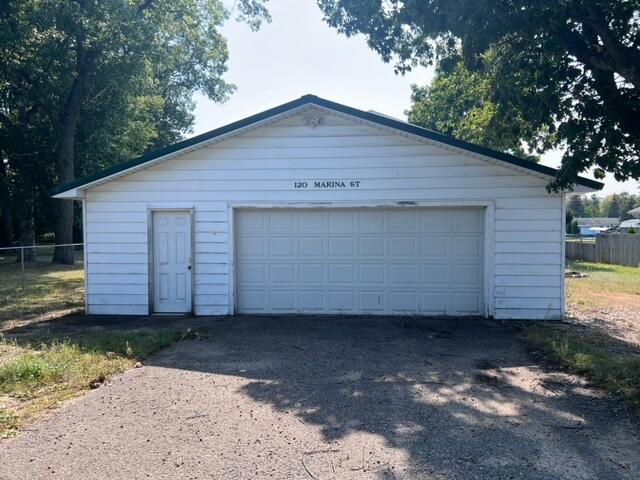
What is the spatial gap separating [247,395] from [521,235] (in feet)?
21.0

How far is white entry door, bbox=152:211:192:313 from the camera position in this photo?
406 inches

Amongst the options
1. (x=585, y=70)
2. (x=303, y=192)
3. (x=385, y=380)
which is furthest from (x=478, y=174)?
(x=385, y=380)

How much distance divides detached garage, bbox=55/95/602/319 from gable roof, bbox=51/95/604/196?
1.1 inches

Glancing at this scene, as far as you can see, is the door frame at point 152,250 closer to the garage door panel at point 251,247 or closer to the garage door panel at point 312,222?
the garage door panel at point 251,247

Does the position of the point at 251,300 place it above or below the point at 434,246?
below

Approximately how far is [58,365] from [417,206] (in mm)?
6630

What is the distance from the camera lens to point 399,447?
4.10 meters

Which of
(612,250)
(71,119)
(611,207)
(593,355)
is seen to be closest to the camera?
(593,355)

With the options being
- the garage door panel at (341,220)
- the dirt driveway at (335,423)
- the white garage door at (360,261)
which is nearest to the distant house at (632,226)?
the white garage door at (360,261)

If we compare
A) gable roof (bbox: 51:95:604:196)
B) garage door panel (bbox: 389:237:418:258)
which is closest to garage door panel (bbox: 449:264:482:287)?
garage door panel (bbox: 389:237:418:258)

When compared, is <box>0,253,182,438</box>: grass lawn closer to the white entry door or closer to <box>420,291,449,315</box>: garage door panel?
the white entry door

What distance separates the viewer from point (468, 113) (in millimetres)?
19828

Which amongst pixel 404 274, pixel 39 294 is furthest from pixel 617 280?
pixel 39 294

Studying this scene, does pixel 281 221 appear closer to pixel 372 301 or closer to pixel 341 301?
pixel 341 301
